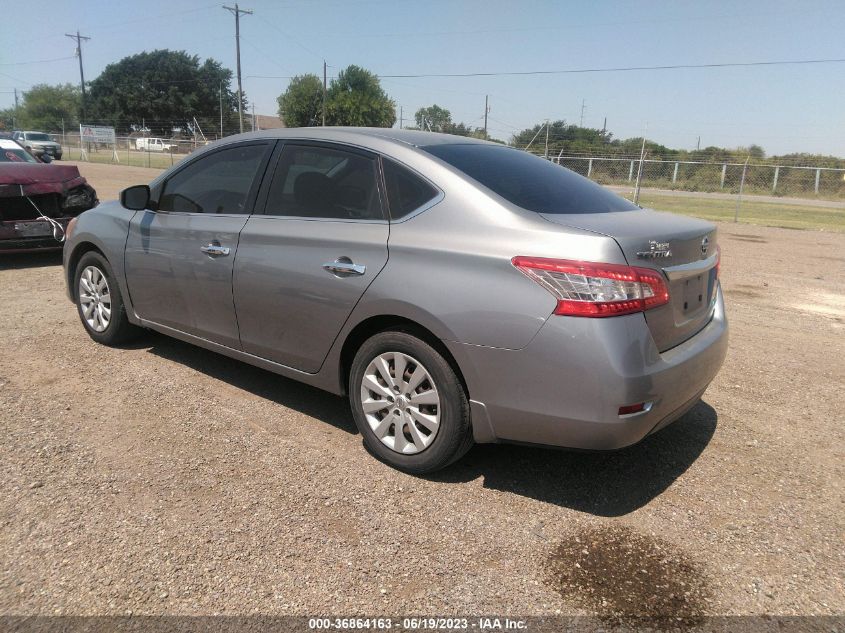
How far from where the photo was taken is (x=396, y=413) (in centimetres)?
322

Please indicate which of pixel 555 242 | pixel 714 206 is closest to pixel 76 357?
pixel 555 242

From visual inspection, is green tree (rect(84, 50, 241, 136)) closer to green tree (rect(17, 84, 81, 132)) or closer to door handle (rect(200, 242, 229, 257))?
green tree (rect(17, 84, 81, 132))

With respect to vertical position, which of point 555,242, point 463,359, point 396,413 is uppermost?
point 555,242

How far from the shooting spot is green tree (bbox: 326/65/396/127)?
7556cm

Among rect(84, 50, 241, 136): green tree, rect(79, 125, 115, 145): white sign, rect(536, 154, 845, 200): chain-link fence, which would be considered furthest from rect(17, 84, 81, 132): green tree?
rect(536, 154, 845, 200): chain-link fence

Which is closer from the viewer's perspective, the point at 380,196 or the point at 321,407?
the point at 380,196

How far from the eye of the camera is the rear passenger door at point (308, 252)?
3.29 m

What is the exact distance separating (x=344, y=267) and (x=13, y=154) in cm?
813

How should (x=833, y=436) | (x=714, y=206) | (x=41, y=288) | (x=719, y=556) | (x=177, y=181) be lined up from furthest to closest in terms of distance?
(x=714, y=206) → (x=41, y=288) → (x=177, y=181) → (x=833, y=436) → (x=719, y=556)

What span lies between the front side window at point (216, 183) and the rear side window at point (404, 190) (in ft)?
3.41

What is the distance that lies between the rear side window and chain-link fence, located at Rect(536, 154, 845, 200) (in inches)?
1165

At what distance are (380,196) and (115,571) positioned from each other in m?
2.07

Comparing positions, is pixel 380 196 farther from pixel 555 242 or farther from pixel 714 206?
pixel 714 206

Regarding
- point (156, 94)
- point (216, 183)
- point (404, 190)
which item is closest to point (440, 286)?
point (404, 190)
